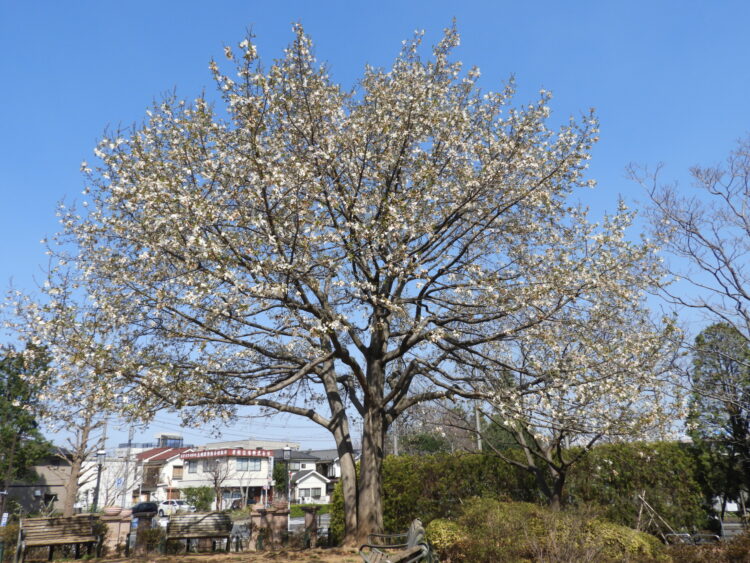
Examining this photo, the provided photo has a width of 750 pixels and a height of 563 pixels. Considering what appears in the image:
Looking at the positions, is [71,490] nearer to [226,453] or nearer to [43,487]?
[43,487]

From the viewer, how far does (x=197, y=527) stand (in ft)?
47.0

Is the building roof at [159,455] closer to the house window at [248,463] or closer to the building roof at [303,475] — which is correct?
the house window at [248,463]

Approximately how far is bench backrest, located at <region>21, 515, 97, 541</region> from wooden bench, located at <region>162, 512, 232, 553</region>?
6.25 feet

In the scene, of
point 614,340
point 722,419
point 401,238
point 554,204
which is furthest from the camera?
point 722,419

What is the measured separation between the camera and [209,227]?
34.0 ft

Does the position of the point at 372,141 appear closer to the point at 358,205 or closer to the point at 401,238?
the point at 358,205

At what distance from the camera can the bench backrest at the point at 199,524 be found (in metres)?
14.0

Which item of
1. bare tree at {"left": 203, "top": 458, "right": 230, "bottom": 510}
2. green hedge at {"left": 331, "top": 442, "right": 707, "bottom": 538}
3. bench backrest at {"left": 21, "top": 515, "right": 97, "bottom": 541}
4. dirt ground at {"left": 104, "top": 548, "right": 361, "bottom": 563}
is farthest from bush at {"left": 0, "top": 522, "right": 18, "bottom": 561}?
bare tree at {"left": 203, "top": 458, "right": 230, "bottom": 510}

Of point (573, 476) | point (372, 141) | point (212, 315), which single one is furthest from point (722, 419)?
point (212, 315)

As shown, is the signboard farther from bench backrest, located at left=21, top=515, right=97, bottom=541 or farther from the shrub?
the shrub

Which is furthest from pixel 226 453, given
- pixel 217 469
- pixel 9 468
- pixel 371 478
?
pixel 371 478

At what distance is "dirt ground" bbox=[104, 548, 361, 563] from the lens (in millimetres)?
11173

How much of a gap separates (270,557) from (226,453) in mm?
43624

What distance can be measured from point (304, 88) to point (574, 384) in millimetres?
8386
